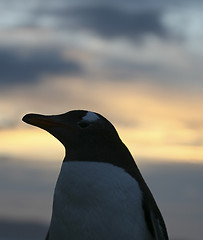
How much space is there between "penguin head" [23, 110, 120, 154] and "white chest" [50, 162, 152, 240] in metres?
0.32

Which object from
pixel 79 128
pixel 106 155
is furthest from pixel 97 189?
pixel 79 128

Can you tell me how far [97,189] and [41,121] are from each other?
4.24 feet

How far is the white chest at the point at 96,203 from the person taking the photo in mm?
9742

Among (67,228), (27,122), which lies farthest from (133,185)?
(27,122)

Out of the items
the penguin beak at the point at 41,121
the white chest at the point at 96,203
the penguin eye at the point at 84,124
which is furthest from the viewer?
the penguin beak at the point at 41,121

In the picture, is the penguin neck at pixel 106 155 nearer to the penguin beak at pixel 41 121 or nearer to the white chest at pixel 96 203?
the white chest at pixel 96 203

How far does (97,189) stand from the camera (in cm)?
973

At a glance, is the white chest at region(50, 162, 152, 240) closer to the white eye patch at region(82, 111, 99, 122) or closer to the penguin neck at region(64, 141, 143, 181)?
the penguin neck at region(64, 141, 143, 181)

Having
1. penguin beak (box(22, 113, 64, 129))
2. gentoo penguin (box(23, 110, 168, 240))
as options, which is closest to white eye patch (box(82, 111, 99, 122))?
gentoo penguin (box(23, 110, 168, 240))

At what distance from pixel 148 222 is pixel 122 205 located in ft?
1.66

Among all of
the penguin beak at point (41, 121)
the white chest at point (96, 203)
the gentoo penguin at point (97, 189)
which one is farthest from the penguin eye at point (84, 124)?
the white chest at point (96, 203)

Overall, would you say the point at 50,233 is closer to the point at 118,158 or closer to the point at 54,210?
the point at 54,210

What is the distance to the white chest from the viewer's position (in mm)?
9742

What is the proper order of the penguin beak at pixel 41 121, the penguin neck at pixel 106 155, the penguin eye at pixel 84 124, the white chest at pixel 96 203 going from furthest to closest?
the penguin beak at pixel 41 121
the penguin eye at pixel 84 124
the penguin neck at pixel 106 155
the white chest at pixel 96 203
